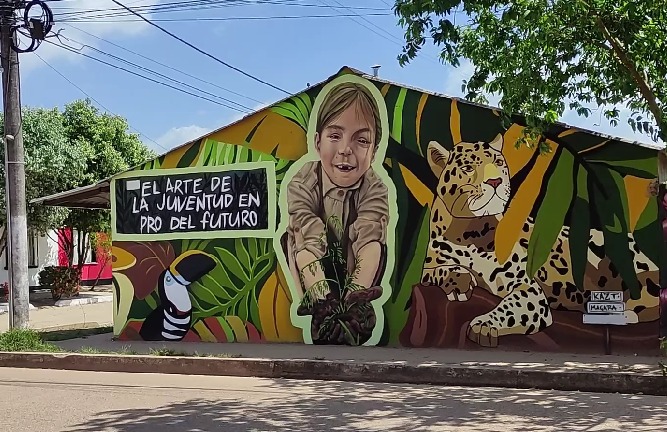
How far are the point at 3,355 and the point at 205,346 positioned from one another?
3.17 metres

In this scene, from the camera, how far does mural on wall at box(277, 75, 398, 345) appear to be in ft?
38.5

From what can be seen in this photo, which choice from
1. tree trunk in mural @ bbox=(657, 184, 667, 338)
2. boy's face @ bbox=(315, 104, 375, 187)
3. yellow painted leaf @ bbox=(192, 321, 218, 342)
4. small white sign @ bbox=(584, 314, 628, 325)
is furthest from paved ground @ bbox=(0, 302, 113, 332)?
tree trunk in mural @ bbox=(657, 184, 667, 338)

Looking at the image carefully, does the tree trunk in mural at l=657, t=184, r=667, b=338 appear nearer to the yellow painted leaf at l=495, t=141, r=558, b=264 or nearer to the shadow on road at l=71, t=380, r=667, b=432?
the yellow painted leaf at l=495, t=141, r=558, b=264

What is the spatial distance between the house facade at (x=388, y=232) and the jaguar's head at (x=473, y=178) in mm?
22

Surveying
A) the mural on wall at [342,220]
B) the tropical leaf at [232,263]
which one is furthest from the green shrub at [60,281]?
the mural on wall at [342,220]

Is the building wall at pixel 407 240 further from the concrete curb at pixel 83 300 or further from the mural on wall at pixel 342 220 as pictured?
the concrete curb at pixel 83 300

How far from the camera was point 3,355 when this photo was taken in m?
11.7

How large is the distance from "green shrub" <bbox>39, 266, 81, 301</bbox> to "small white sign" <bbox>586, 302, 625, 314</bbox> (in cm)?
1926

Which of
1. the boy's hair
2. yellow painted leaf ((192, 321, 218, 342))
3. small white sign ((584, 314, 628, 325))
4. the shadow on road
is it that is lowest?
the shadow on road

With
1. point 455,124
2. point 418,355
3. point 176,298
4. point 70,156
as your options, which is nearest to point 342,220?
point 455,124

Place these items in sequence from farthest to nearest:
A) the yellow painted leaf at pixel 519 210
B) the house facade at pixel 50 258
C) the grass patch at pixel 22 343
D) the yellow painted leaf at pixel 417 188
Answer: the house facade at pixel 50 258, the grass patch at pixel 22 343, the yellow painted leaf at pixel 417 188, the yellow painted leaf at pixel 519 210

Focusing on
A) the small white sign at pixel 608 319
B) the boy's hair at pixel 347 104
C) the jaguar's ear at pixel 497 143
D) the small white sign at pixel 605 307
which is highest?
the boy's hair at pixel 347 104

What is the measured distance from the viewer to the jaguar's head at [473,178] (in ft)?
35.9

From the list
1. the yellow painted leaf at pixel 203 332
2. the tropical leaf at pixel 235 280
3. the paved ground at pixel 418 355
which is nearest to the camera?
the paved ground at pixel 418 355
